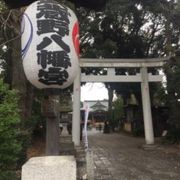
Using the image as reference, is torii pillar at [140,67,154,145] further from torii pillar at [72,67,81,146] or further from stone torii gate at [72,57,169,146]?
torii pillar at [72,67,81,146]

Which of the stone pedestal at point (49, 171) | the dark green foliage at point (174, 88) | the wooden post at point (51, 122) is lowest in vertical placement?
the stone pedestal at point (49, 171)

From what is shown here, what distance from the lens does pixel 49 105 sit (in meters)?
5.20

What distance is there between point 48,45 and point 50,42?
0.05m

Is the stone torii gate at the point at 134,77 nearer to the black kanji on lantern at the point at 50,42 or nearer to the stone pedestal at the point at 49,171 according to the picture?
the black kanji on lantern at the point at 50,42

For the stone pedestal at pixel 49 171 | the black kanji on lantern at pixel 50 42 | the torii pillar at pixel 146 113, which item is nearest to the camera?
the stone pedestal at pixel 49 171

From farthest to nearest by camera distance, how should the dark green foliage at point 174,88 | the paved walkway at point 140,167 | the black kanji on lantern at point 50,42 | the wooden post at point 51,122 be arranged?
1. the dark green foliage at point 174,88
2. the paved walkway at point 140,167
3. the wooden post at point 51,122
4. the black kanji on lantern at point 50,42

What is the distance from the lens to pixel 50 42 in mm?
5008

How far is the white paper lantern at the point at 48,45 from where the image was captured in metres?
4.99

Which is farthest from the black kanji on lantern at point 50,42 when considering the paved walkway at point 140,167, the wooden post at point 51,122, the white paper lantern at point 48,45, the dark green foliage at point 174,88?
the dark green foliage at point 174,88

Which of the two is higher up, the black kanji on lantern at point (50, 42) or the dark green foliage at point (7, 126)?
the black kanji on lantern at point (50, 42)

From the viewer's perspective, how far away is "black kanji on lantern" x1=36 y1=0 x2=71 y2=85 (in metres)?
4.97

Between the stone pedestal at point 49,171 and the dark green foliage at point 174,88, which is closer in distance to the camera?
the stone pedestal at point 49,171

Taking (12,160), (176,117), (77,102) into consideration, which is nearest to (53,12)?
(12,160)

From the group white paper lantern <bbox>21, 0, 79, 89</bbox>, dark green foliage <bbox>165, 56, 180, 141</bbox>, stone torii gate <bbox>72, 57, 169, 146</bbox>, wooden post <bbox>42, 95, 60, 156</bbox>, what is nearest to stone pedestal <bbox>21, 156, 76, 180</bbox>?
wooden post <bbox>42, 95, 60, 156</bbox>
